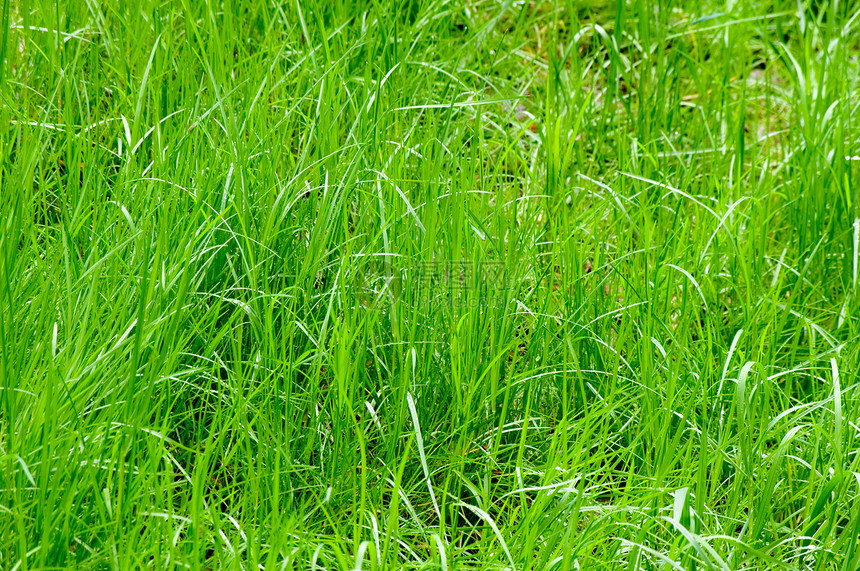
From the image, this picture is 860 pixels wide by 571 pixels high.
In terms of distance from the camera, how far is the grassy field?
5.07 ft

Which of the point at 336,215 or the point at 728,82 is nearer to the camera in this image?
the point at 336,215

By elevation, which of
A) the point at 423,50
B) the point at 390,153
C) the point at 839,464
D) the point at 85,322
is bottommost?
the point at 839,464

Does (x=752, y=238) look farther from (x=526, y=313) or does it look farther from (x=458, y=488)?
(x=458, y=488)

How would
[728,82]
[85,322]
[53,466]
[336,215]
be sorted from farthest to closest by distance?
1. [728,82]
2. [336,215]
3. [85,322]
4. [53,466]

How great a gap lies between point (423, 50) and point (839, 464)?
5.87 feet

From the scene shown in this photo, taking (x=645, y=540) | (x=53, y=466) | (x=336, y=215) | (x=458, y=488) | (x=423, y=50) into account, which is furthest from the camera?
(x=423, y=50)

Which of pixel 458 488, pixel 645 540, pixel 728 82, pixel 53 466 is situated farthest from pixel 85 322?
pixel 728 82

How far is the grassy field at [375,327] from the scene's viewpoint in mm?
1545

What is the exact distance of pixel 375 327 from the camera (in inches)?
74.6

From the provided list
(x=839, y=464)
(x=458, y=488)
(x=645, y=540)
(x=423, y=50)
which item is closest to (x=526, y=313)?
(x=458, y=488)

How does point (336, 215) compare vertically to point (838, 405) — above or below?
above

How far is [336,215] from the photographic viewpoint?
1967 mm

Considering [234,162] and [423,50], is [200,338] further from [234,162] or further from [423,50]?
[423,50]

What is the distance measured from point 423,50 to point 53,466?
1.83 metres
